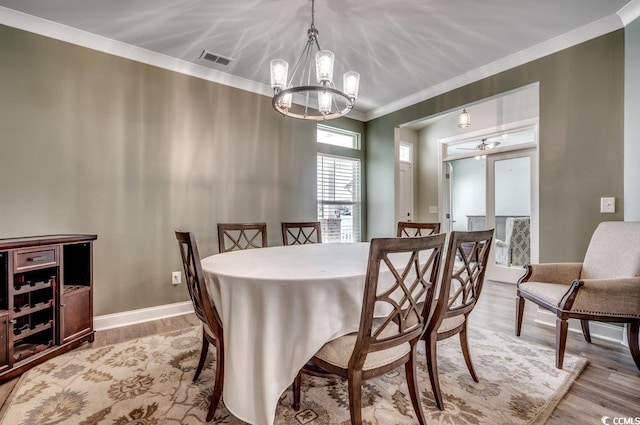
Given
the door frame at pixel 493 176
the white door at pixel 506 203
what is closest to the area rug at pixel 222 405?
the door frame at pixel 493 176

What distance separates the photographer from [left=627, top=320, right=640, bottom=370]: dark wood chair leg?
72.7 inches

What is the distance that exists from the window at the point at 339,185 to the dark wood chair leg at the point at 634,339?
3.07m

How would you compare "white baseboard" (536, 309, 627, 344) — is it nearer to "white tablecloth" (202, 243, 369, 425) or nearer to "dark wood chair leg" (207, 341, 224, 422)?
"white tablecloth" (202, 243, 369, 425)

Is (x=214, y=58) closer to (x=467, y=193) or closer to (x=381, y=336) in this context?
(x=381, y=336)

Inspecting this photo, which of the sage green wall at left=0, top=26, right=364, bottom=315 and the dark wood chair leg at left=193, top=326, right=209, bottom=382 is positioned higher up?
the sage green wall at left=0, top=26, right=364, bottom=315

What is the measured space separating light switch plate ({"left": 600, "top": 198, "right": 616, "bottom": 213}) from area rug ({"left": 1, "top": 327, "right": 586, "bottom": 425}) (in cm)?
125

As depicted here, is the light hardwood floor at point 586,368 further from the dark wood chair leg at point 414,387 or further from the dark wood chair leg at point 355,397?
the dark wood chair leg at point 355,397

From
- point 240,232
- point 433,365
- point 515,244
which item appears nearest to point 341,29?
point 240,232

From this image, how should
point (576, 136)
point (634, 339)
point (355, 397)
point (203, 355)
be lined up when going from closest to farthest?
point (355, 397) < point (203, 355) < point (634, 339) < point (576, 136)

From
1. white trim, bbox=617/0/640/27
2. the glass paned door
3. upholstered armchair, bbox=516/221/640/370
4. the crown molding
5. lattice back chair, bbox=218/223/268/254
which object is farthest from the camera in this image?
the glass paned door

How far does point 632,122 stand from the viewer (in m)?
2.22

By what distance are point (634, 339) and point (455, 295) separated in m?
1.41

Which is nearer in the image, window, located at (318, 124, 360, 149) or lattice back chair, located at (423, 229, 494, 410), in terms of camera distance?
lattice back chair, located at (423, 229, 494, 410)

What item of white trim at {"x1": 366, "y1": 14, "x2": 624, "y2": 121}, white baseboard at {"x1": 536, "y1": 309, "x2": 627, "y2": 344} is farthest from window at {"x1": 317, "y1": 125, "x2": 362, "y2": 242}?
white baseboard at {"x1": 536, "y1": 309, "x2": 627, "y2": 344}
